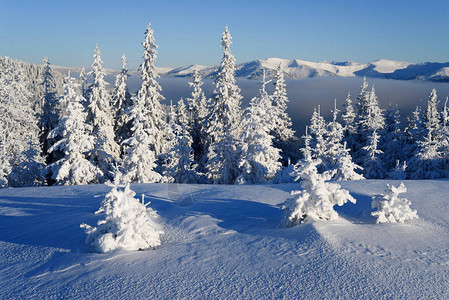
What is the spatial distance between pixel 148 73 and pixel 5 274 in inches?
Answer: 1021

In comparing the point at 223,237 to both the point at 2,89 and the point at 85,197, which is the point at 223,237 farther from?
the point at 2,89

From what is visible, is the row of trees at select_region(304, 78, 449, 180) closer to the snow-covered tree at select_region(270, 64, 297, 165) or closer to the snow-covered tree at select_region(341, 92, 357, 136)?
the snow-covered tree at select_region(341, 92, 357, 136)

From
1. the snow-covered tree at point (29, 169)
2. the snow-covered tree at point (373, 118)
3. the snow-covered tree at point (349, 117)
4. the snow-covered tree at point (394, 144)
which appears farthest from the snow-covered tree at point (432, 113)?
the snow-covered tree at point (29, 169)

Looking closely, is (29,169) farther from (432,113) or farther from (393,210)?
(432,113)

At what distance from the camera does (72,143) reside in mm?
19891

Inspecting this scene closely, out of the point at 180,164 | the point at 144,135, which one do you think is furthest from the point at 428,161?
the point at 144,135

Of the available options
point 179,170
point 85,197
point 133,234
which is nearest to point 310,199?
point 133,234

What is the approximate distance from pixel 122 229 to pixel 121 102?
27.1 metres

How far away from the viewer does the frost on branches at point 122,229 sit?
6523 mm

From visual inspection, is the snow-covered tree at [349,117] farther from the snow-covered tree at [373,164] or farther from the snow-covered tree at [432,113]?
the snow-covered tree at [373,164]

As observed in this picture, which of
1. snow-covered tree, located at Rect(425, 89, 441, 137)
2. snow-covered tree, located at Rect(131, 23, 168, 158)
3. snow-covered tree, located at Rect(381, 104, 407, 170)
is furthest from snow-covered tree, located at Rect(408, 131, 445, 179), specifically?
snow-covered tree, located at Rect(131, 23, 168, 158)

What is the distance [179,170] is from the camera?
2617 cm

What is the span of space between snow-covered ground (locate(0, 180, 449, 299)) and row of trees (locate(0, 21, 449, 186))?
9.46 metres

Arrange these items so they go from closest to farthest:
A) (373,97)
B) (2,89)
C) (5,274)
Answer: (5,274) → (2,89) → (373,97)
